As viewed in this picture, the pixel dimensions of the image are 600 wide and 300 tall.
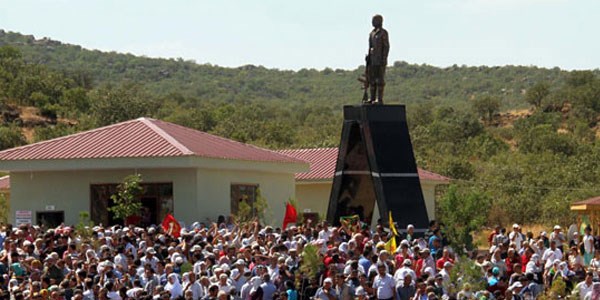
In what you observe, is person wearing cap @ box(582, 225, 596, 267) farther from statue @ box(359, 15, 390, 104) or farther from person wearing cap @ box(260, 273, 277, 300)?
person wearing cap @ box(260, 273, 277, 300)

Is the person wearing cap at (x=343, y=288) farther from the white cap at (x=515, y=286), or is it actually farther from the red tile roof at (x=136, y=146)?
the red tile roof at (x=136, y=146)

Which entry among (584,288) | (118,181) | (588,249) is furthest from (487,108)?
(584,288)

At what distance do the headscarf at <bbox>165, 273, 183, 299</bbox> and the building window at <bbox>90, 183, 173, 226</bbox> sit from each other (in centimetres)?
1132

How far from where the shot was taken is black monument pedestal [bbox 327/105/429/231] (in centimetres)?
2884

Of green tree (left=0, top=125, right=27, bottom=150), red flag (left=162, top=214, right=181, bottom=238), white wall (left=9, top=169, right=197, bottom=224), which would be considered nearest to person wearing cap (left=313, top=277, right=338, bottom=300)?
red flag (left=162, top=214, right=181, bottom=238)

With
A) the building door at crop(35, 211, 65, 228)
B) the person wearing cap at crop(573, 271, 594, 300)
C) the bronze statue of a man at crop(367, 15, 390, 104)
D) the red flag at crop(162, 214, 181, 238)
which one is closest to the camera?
the person wearing cap at crop(573, 271, 594, 300)

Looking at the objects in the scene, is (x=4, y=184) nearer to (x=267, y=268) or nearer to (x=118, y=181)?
(x=118, y=181)

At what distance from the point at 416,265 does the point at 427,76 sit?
12635 cm

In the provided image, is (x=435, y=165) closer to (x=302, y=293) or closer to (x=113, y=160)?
(x=113, y=160)

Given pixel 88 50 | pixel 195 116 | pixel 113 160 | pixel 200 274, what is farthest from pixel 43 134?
pixel 88 50

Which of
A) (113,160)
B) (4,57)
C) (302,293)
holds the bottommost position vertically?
(302,293)

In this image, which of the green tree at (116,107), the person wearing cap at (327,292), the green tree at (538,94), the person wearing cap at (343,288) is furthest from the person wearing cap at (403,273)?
the green tree at (538,94)

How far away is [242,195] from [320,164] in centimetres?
1051

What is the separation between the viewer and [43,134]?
6400cm
